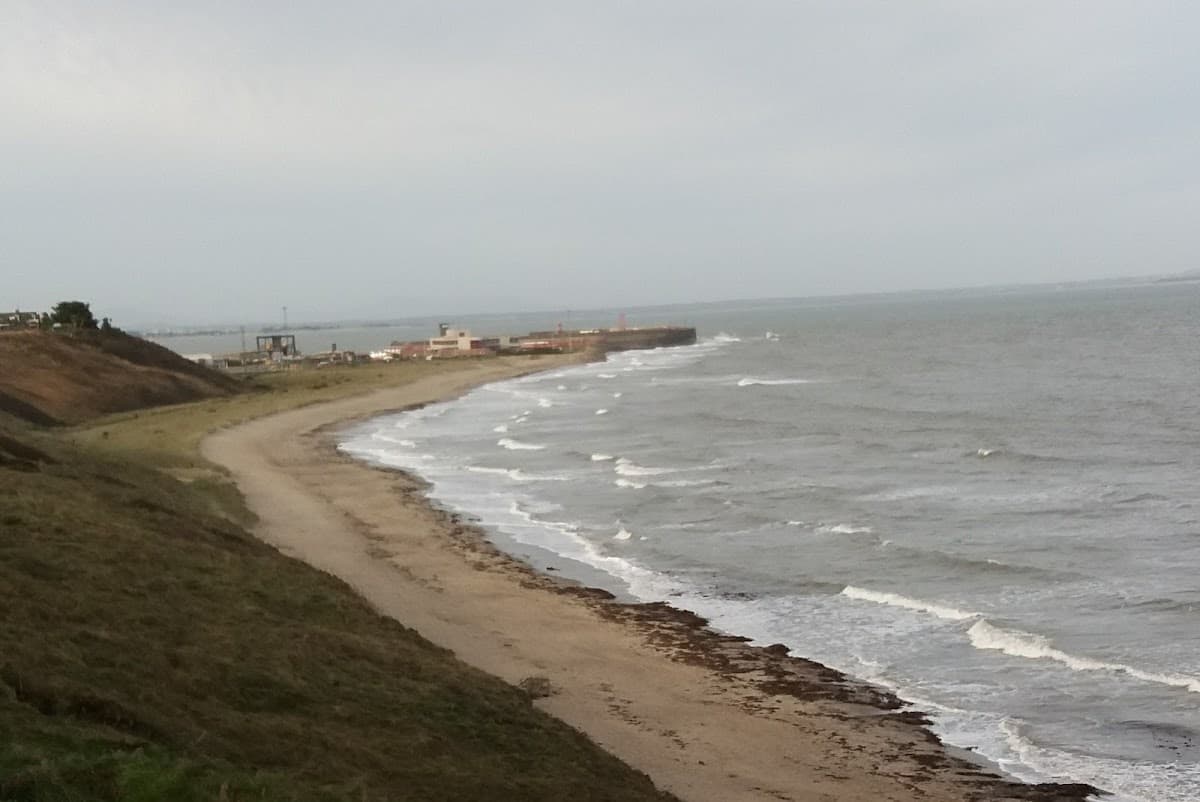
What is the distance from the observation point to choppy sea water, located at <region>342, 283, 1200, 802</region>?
15898 millimetres

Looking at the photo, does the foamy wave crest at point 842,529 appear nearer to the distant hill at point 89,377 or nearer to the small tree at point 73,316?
the distant hill at point 89,377

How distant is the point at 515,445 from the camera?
48156mm

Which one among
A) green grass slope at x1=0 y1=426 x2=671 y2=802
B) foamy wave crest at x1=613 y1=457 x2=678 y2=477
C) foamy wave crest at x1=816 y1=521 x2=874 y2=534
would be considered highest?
green grass slope at x1=0 y1=426 x2=671 y2=802

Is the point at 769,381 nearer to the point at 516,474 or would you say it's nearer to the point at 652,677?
the point at 516,474

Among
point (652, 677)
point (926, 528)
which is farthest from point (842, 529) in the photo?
point (652, 677)

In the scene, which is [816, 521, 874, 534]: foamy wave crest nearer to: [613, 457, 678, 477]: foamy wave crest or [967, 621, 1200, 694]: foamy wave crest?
[967, 621, 1200, 694]: foamy wave crest

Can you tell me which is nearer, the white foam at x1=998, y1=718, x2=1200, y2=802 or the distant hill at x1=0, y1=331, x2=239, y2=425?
the white foam at x1=998, y1=718, x2=1200, y2=802

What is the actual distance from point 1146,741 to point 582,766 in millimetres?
6526

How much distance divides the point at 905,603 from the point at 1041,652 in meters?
3.43

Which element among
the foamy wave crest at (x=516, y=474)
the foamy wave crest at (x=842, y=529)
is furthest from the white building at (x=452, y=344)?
the foamy wave crest at (x=842, y=529)

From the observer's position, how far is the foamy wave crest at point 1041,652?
640 inches

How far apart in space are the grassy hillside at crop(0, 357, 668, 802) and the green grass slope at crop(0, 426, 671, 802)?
0.08ft

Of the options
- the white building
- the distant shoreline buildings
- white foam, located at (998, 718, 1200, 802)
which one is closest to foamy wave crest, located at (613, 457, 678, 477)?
white foam, located at (998, 718, 1200, 802)

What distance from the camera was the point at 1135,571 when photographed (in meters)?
22.4
